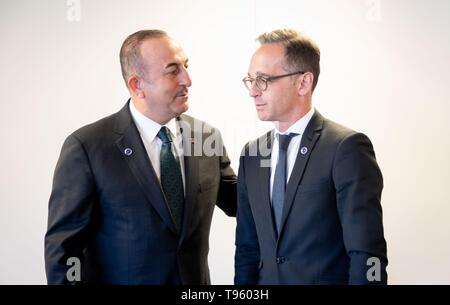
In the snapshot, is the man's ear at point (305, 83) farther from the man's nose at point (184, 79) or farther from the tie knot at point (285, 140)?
the man's nose at point (184, 79)

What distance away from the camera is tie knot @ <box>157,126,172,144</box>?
228 cm

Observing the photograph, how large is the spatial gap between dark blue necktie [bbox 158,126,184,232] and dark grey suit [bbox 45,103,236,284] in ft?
0.10

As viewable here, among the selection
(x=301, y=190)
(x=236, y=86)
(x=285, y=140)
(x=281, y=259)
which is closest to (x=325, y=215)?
(x=301, y=190)

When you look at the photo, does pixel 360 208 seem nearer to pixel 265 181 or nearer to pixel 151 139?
pixel 265 181

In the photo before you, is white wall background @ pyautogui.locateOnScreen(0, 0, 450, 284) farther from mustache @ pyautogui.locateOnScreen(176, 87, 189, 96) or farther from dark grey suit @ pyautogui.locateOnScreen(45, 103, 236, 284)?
dark grey suit @ pyautogui.locateOnScreen(45, 103, 236, 284)

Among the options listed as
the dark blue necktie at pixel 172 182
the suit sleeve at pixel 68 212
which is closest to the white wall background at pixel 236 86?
the dark blue necktie at pixel 172 182

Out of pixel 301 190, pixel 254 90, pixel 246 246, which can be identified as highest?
pixel 254 90

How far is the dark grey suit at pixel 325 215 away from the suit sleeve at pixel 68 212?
0.62m

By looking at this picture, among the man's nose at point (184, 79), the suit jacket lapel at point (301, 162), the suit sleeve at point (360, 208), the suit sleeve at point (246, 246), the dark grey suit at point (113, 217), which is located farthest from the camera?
the man's nose at point (184, 79)

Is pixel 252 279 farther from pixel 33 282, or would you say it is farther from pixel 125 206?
pixel 33 282

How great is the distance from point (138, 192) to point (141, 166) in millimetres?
102

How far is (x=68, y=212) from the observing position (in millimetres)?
2066

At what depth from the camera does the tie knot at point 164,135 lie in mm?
2281

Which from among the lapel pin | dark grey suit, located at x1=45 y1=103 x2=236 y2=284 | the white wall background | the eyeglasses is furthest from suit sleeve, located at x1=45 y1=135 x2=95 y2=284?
the white wall background
